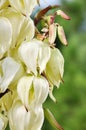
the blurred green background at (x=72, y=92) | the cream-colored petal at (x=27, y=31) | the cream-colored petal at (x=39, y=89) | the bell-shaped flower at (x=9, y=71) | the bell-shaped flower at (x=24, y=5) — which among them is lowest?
the blurred green background at (x=72, y=92)

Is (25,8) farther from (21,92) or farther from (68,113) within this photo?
(68,113)

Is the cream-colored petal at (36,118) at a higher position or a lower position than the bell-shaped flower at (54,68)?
lower

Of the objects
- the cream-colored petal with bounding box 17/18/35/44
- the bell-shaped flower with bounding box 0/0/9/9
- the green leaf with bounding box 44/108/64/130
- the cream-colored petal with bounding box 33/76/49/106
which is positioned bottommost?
the green leaf with bounding box 44/108/64/130

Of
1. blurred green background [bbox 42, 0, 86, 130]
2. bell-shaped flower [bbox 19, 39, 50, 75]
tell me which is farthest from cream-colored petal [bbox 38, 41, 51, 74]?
blurred green background [bbox 42, 0, 86, 130]

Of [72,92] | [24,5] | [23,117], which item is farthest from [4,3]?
[72,92]

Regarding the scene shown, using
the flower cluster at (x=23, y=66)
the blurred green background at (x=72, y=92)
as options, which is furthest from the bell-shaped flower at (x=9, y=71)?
the blurred green background at (x=72, y=92)

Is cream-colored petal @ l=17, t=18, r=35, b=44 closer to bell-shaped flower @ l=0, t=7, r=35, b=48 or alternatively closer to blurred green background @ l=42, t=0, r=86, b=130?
bell-shaped flower @ l=0, t=7, r=35, b=48

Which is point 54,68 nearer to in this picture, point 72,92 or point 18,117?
point 18,117

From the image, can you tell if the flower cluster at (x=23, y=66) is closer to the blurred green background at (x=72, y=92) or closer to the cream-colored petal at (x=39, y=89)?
the cream-colored petal at (x=39, y=89)
